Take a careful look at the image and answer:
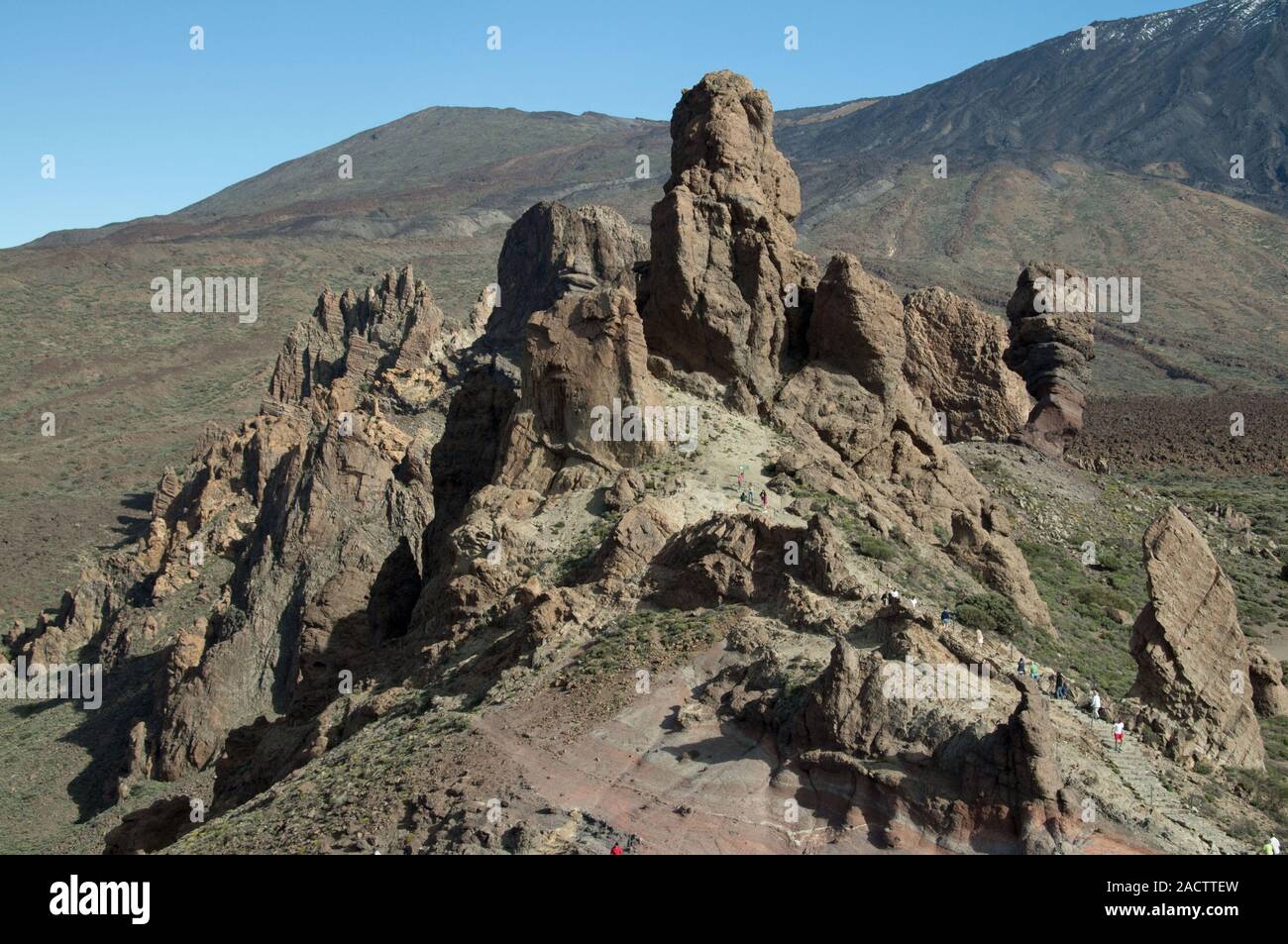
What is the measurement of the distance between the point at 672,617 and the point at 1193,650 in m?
7.89

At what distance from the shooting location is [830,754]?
51.9ft

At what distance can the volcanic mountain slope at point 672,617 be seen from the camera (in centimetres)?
1566

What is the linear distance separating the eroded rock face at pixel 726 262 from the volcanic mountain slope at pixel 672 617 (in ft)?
0.29

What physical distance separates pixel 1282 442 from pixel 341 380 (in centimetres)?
5227

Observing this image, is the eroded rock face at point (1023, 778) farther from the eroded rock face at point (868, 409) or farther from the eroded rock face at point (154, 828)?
the eroded rock face at point (154, 828)

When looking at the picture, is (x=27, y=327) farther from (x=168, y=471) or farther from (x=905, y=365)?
(x=905, y=365)

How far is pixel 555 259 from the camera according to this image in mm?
76312

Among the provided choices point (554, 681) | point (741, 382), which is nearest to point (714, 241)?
point (741, 382)

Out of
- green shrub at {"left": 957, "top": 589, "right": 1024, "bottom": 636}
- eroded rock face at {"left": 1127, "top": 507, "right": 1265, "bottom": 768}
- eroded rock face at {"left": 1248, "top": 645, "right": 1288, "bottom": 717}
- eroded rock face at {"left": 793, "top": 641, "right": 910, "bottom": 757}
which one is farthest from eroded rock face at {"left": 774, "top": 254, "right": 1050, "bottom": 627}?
eroded rock face at {"left": 793, "top": 641, "right": 910, "bottom": 757}

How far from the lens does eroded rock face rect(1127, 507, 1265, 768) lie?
65.7 ft

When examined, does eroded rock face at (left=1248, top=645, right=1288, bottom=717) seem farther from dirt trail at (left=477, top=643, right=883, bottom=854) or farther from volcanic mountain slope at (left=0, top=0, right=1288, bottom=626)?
volcanic mountain slope at (left=0, top=0, right=1288, bottom=626)

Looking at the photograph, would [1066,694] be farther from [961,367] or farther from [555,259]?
Answer: [555,259]

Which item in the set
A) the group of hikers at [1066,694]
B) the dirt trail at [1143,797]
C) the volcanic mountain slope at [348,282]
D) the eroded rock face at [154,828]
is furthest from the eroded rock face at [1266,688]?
the volcanic mountain slope at [348,282]

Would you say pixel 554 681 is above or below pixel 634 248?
below
